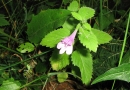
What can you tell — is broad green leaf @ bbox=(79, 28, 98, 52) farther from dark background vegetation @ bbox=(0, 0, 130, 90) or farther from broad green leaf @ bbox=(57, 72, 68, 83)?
broad green leaf @ bbox=(57, 72, 68, 83)

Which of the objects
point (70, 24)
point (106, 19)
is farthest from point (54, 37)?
point (106, 19)

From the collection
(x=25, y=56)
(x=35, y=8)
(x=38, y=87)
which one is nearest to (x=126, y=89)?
(x=38, y=87)

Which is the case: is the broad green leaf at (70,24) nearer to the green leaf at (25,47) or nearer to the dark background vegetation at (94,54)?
the dark background vegetation at (94,54)

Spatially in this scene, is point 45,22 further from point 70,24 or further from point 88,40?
point 88,40

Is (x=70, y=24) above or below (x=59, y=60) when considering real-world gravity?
above

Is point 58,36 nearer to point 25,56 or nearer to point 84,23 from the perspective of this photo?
point 84,23

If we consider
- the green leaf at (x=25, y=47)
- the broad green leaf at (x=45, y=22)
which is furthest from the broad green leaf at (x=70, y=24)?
the green leaf at (x=25, y=47)
